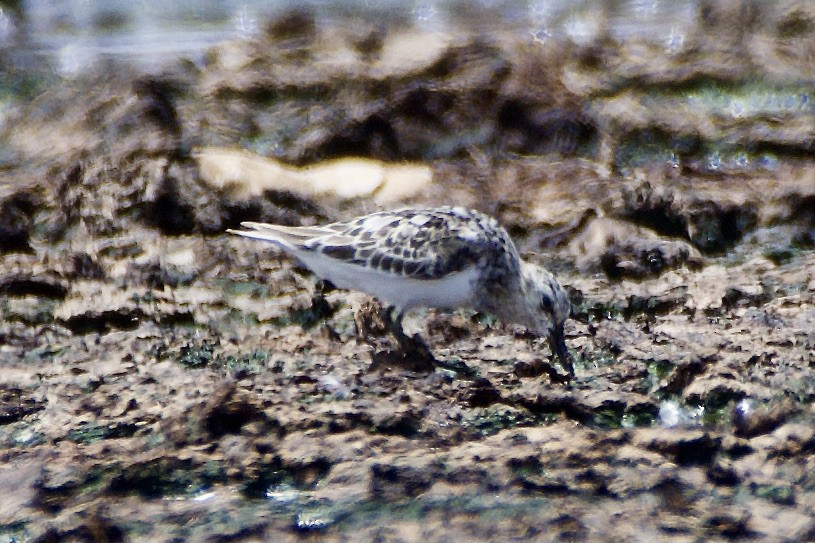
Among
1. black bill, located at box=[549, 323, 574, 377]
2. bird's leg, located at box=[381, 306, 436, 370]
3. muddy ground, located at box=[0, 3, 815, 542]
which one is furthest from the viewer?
black bill, located at box=[549, 323, 574, 377]

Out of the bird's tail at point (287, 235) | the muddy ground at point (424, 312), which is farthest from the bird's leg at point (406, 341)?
the bird's tail at point (287, 235)

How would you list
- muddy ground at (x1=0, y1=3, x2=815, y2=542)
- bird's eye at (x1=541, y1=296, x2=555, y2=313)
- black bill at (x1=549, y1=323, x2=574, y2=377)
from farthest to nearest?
bird's eye at (x1=541, y1=296, x2=555, y2=313)
black bill at (x1=549, y1=323, x2=574, y2=377)
muddy ground at (x1=0, y1=3, x2=815, y2=542)

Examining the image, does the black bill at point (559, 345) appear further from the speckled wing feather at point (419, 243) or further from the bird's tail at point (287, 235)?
the bird's tail at point (287, 235)

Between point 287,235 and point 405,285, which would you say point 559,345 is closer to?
point 405,285

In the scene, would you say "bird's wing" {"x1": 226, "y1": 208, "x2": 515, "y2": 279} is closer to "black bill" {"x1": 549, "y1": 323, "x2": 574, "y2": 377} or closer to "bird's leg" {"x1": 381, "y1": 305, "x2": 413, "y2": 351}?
"bird's leg" {"x1": 381, "y1": 305, "x2": 413, "y2": 351}

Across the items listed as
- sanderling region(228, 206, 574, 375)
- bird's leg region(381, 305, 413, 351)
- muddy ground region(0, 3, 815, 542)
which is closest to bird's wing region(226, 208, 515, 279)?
sanderling region(228, 206, 574, 375)

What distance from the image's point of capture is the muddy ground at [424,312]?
17.5 feet

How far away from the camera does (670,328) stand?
735cm

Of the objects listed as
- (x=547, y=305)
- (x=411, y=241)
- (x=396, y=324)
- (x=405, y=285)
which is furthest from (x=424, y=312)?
(x=547, y=305)

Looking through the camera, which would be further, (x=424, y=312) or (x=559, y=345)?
(x=424, y=312)

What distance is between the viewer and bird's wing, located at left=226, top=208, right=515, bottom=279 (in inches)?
278

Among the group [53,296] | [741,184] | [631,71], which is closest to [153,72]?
[53,296]

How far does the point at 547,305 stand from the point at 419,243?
2.87 feet

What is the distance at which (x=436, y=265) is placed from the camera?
7.02 m
